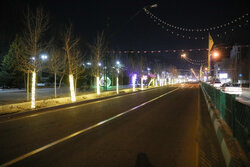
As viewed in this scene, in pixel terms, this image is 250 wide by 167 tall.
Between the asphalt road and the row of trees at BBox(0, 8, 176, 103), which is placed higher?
the row of trees at BBox(0, 8, 176, 103)

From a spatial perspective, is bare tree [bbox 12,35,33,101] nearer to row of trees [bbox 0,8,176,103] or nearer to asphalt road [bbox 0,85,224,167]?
row of trees [bbox 0,8,176,103]

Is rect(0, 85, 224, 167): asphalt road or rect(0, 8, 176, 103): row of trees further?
rect(0, 8, 176, 103): row of trees

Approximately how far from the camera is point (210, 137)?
673cm

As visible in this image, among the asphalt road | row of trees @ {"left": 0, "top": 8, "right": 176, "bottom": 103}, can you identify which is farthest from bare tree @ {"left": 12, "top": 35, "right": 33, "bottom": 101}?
the asphalt road

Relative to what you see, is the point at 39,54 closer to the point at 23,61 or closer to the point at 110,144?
the point at 23,61

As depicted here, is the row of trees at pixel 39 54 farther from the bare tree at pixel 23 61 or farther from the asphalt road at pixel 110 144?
the asphalt road at pixel 110 144

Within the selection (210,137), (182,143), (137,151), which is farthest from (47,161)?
(210,137)

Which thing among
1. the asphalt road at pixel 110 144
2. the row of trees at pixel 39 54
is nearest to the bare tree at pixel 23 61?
the row of trees at pixel 39 54

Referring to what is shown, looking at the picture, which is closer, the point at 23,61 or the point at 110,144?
the point at 110,144

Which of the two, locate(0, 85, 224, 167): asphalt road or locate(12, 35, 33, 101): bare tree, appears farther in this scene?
locate(12, 35, 33, 101): bare tree

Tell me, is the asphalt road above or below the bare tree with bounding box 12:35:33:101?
below

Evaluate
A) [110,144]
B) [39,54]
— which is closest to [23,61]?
[39,54]

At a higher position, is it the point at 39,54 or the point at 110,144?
the point at 39,54

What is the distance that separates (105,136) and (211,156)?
10.9 feet
